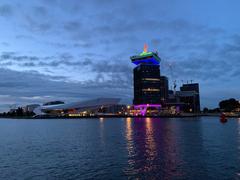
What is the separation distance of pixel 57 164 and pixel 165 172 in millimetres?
11224

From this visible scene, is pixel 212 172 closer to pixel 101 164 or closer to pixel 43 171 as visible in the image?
pixel 101 164

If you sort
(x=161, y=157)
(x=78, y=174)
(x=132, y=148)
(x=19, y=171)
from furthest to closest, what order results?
(x=132, y=148) < (x=161, y=157) < (x=19, y=171) < (x=78, y=174)

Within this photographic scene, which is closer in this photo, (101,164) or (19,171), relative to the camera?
(19,171)

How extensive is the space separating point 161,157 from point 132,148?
8215 millimetres

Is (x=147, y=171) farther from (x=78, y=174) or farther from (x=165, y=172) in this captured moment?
(x=78, y=174)

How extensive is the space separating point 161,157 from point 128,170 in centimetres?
773

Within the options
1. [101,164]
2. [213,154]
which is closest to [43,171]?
[101,164]

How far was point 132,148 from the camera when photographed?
42.2 m

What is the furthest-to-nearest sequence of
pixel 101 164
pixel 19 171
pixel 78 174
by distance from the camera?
pixel 101 164
pixel 19 171
pixel 78 174

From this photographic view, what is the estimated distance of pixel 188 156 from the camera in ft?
114

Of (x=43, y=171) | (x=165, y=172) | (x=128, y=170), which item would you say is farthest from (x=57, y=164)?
(x=165, y=172)

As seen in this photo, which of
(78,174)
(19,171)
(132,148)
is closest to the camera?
(78,174)

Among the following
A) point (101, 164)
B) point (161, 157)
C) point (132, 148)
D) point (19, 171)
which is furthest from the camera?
point (132, 148)

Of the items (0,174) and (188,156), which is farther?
(188,156)
